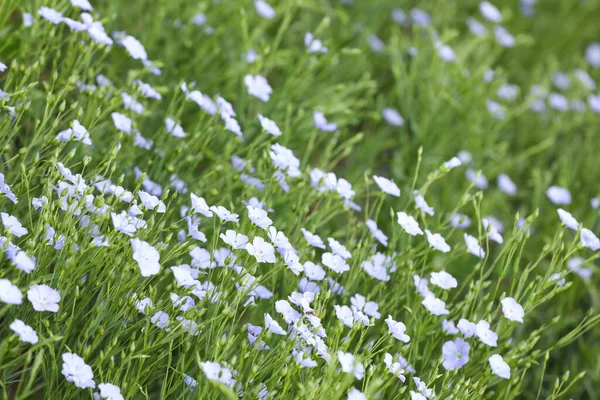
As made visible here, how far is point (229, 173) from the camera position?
2.75 metres

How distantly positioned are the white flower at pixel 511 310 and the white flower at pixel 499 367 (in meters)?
0.15

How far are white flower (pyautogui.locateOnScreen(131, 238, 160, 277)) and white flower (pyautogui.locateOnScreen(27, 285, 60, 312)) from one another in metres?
0.23

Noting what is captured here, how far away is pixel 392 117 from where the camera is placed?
→ 3.81 meters

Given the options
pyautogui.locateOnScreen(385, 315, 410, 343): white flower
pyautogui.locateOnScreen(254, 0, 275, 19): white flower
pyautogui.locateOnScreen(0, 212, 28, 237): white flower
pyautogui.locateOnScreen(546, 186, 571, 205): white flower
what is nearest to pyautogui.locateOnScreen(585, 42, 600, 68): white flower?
pyautogui.locateOnScreen(546, 186, 571, 205): white flower

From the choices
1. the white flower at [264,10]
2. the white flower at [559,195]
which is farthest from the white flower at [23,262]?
the white flower at [559,195]

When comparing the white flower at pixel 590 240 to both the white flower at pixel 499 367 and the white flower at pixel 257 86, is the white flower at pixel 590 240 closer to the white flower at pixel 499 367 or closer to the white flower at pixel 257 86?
the white flower at pixel 499 367

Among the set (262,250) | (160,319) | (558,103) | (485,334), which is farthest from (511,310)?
(558,103)

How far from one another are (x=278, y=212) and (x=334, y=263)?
62 cm

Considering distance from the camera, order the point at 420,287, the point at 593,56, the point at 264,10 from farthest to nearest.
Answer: the point at 593,56 < the point at 264,10 < the point at 420,287

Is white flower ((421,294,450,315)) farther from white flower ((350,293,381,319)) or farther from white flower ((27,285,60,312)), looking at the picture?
white flower ((27,285,60,312))

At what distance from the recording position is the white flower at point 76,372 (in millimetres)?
1756

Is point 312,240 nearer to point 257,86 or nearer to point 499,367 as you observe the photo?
point 499,367

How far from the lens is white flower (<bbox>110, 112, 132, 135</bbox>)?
102 inches

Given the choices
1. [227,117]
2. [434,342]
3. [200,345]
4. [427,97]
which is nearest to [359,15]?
[427,97]
